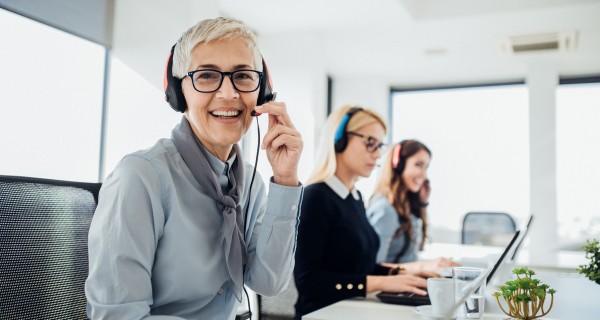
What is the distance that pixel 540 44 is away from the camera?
5141 mm

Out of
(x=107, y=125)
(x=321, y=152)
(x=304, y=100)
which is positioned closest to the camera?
(x=321, y=152)

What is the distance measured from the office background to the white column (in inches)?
0.4

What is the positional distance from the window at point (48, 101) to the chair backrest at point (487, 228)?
342 centimetres

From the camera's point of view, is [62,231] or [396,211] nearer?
[62,231]

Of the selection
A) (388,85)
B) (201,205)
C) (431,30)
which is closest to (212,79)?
(201,205)

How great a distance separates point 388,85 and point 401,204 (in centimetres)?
405

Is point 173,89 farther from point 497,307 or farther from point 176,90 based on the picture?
point 497,307

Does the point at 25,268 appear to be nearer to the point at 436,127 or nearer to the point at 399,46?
Result: the point at 399,46

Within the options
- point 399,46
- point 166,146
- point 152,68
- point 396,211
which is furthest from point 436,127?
point 166,146

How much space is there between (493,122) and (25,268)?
20.3ft

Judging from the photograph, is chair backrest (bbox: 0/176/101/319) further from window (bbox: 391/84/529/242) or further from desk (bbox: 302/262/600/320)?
window (bbox: 391/84/529/242)

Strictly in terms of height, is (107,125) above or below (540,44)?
below

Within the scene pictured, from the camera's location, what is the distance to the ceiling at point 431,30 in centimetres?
434

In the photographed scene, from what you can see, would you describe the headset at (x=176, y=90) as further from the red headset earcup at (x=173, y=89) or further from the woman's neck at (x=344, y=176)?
the woman's neck at (x=344, y=176)
